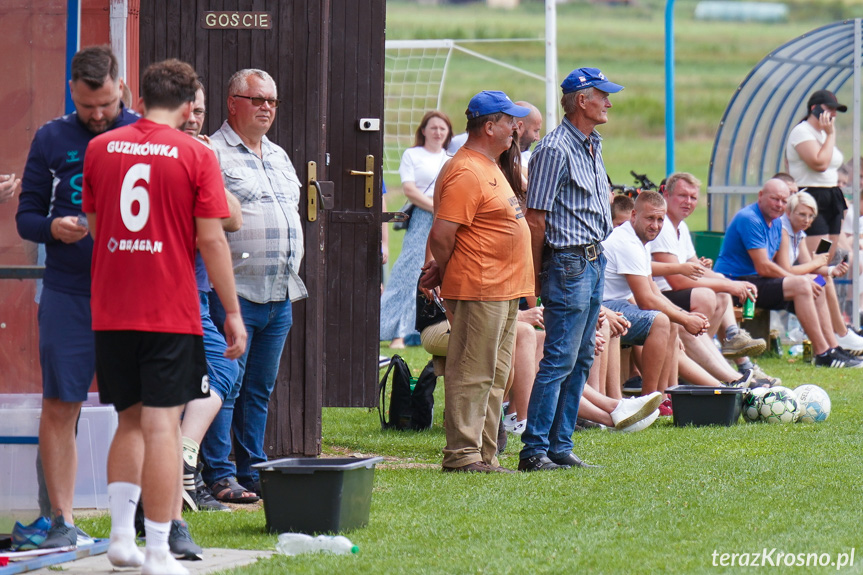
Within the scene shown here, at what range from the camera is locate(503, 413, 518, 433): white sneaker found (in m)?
7.92

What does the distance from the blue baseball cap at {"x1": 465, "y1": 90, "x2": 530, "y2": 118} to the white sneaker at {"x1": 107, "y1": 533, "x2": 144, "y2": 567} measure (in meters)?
2.91

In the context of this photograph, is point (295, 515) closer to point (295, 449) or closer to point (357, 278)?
point (295, 449)

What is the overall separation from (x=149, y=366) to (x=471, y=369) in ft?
8.06

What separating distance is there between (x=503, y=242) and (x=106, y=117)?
91.3 inches

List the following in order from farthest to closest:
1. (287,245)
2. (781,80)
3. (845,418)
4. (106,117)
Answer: (781,80) → (845,418) → (287,245) → (106,117)

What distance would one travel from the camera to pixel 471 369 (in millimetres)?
6359

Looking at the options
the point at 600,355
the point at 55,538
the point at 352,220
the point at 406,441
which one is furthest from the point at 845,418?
the point at 55,538

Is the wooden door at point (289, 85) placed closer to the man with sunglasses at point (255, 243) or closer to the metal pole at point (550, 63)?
the man with sunglasses at point (255, 243)

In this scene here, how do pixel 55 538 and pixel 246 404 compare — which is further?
pixel 246 404

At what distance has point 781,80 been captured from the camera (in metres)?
14.1

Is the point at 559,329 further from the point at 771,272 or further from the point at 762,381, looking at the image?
the point at 771,272

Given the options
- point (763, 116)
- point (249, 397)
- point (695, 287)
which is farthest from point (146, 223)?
point (763, 116)

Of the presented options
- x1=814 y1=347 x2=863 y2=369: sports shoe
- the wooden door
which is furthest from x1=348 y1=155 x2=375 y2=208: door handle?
x1=814 y1=347 x2=863 y2=369: sports shoe

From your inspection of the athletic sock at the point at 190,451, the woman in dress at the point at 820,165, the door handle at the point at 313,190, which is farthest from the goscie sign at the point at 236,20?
the woman in dress at the point at 820,165
